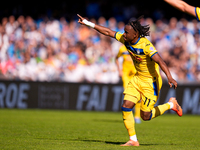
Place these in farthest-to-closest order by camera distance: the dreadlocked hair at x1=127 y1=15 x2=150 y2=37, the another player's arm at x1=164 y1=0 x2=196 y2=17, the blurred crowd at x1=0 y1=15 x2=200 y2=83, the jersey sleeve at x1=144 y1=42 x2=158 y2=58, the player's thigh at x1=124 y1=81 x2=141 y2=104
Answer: the blurred crowd at x1=0 y1=15 x2=200 y2=83, the player's thigh at x1=124 y1=81 x2=141 y2=104, the dreadlocked hair at x1=127 y1=15 x2=150 y2=37, the jersey sleeve at x1=144 y1=42 x2=158 y2=58, the another player's arm at x1=164 y1=0 x2=196 y2=17

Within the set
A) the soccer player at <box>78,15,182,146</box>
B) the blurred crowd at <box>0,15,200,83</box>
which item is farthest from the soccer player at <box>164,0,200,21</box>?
the blurred crowd at <box>0,15,200,83</box>

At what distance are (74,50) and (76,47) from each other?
198mm

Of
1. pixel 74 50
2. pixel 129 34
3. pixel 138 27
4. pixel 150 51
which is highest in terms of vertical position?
pixel 138 27

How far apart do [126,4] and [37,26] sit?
522cm

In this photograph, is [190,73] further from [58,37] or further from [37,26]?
[37,26]

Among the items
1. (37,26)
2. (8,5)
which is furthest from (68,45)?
(8,5)

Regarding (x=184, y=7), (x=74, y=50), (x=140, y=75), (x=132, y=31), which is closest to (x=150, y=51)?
(x=132, y=31)

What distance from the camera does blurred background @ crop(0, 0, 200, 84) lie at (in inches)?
634

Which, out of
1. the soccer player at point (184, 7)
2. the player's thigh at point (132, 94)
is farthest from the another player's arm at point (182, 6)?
the player's thigh at point (132, 94)

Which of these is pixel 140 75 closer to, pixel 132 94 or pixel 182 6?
pixel 132 94

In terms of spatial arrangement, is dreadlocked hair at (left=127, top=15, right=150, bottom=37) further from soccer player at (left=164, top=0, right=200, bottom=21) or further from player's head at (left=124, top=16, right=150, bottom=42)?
soccer player at (left=164, top=0, right=200, bottom=21)

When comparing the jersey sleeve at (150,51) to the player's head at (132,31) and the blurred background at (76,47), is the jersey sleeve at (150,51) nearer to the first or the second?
the player's head at (132,31)

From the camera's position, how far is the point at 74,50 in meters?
17.2

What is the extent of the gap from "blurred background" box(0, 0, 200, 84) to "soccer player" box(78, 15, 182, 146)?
8682 millimetres
